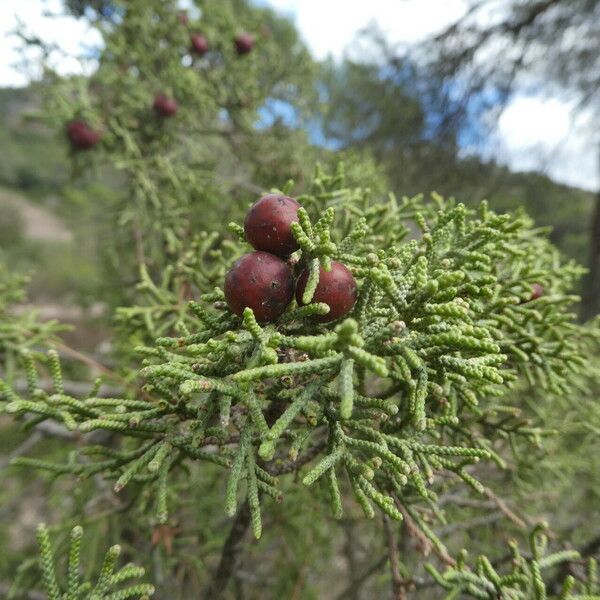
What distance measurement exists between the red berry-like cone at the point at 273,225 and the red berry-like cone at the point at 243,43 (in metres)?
3.05

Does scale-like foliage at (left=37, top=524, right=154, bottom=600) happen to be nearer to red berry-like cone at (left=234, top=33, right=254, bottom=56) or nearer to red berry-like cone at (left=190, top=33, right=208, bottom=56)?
red berry-like cone at (left=190, top=33, right=208, bottom=56)

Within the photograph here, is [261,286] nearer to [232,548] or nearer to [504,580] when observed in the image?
[504,580]

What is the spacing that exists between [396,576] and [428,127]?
5208 mm

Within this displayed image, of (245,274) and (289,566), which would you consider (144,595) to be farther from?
(289,566)

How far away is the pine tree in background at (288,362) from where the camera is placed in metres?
1.05

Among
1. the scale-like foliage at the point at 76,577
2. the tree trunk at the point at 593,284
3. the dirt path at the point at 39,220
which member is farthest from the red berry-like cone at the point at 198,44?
the dirt path at the point at 39,220

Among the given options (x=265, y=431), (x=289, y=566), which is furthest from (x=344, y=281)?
(x=289, y=566)

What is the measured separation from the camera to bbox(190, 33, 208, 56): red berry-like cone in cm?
339

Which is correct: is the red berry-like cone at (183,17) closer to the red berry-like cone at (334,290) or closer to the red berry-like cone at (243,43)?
the red berry-like cone at (243,43)

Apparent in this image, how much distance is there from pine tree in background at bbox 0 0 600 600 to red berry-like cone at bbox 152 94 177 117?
0.06 feet

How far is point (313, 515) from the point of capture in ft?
9.07

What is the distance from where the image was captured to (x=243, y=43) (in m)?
3.63

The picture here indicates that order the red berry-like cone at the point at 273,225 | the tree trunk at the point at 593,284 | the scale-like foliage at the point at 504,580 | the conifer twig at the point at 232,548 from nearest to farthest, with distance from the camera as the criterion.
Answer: the red berry-like cone at the point at 273,225 → the scale-like foliage at the point at 504,580 → the conifer twig at the point at 232,548 → the tree trunk at the point at 593,284

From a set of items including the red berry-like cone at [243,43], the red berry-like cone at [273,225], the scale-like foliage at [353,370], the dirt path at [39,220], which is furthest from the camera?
the dirt path at [39,220]
